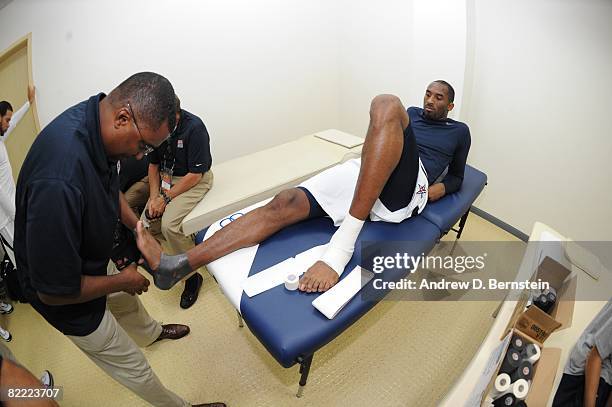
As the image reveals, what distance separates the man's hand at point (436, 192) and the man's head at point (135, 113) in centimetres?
128

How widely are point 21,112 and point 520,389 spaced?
252cm

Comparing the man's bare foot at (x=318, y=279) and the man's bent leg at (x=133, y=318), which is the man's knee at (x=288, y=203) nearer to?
the man's bare foot at (x=318, y=279)

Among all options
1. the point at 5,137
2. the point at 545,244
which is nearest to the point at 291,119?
the point at 5,137

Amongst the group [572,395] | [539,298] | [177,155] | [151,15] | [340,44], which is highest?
[151,15]

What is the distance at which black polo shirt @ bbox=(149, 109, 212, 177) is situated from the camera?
1.87 metres

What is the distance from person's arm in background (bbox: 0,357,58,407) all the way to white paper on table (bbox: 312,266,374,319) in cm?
72

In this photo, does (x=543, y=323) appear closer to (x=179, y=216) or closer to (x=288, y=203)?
(x=288, y=203)

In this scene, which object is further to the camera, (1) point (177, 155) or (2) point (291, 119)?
(2) point (291, 119)

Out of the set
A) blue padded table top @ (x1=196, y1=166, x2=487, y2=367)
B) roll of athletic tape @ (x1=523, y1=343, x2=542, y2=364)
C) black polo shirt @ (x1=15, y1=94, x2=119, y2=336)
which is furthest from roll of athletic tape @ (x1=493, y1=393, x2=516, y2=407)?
black polo shirt @ (x1=15, y1=94, x2=119, y2=336)

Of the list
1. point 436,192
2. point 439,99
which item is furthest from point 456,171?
point 439,99

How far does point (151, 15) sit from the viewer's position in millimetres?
2084

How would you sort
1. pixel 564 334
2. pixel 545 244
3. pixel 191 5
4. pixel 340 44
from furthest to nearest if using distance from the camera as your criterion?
1. pixel 340 44
2. pixel 191 5
3. pixel 545 244
4. pixel 564 334

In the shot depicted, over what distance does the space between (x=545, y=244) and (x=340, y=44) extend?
2.40 m

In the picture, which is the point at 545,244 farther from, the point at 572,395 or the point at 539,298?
the point at 572,395
